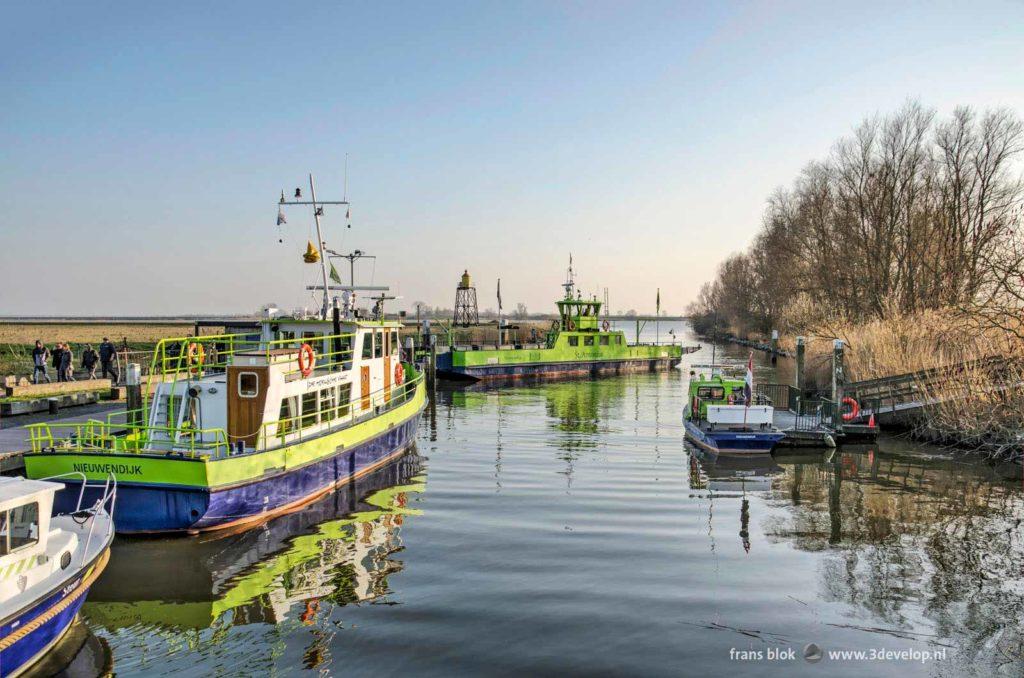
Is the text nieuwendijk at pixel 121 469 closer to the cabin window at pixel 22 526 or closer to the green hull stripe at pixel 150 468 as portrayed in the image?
the green hull stripe at pixel 150 468

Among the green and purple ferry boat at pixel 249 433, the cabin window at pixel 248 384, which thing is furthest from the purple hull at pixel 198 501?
the cabin window at pixel 248 384

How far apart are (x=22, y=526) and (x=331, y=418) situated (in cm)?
886

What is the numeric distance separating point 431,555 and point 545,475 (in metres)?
6.78

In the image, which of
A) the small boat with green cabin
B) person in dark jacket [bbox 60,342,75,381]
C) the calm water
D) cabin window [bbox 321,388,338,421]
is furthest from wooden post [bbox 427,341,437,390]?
cabin window [bbox 321,388,338,421]

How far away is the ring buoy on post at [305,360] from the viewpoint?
15.2 m

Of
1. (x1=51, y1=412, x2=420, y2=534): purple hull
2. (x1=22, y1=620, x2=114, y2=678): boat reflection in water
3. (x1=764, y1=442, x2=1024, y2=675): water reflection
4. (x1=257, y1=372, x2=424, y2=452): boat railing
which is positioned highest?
(x1=257, y1=372, x2=424, y2=452): boat railing

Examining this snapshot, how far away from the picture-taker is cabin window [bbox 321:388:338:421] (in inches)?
660

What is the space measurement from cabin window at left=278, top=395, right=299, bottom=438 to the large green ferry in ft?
93.6

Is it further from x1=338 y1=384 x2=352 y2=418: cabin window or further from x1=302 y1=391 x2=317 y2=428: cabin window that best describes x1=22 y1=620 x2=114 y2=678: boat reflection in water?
x1=338 y1=384 x2=352 y2=418: cabin window

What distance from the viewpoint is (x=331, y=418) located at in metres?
16.9

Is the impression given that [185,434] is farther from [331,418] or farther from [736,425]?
[736,425]

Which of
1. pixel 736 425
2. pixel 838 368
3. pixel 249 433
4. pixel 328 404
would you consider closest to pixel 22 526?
pixel 249 433

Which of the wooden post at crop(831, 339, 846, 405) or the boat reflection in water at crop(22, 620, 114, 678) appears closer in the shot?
the boat reflection in water at crop(22, 620, 114, 678)

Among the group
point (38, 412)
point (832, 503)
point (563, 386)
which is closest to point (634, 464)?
point (832, 503)
